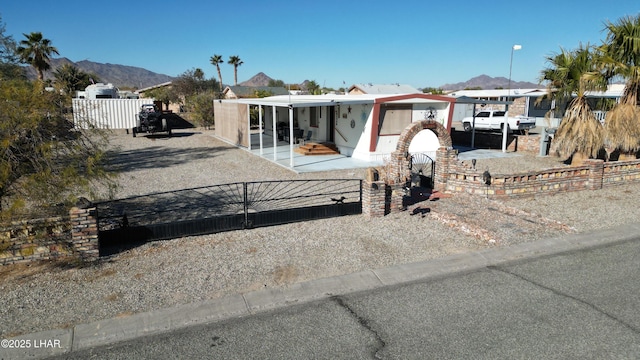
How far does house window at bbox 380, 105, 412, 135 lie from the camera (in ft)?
57.1

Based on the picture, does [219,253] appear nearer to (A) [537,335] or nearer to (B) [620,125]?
(A) [537,335]

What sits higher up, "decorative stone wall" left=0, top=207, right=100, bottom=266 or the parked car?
the parked car

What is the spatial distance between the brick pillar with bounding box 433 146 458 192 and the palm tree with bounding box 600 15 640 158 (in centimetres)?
683

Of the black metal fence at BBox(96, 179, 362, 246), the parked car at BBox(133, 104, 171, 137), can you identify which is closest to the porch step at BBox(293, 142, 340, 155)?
the black metal fence at BBox(96, 179, 362, 246)

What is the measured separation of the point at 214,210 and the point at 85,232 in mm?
3310

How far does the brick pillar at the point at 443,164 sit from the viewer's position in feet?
38.3

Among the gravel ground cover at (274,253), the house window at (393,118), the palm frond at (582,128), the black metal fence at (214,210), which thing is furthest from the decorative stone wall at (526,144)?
the black metal fence at (214,210)

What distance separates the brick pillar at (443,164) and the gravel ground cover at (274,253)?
81 centimetres

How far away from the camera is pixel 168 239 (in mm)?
8078

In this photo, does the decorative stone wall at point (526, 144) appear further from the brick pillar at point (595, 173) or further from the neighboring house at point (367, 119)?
the brick pillar at point (595, 173)

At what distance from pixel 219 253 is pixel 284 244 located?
1.20 m

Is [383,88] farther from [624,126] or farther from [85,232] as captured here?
[85,232]

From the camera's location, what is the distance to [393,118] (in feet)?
57.9

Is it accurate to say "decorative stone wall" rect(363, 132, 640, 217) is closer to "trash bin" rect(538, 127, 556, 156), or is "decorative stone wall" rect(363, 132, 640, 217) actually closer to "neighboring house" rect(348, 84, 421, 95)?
"trash bin" rect(538, 127, 556, 156)
